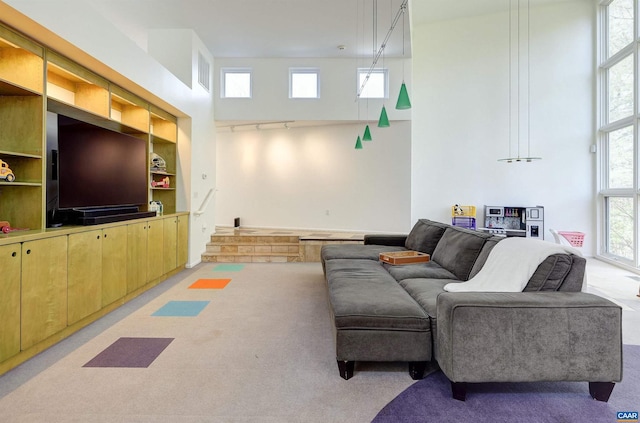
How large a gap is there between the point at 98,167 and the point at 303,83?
15.3 ft

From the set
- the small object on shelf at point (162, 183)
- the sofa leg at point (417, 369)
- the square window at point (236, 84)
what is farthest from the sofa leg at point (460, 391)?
the square window at point (236, 84)

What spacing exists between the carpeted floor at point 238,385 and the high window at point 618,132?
4.09m

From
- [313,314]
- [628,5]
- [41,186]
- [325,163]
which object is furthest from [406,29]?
[41,186]

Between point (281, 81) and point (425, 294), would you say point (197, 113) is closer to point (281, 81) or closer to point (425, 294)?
point (281, 81)

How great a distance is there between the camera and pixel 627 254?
6.48 m

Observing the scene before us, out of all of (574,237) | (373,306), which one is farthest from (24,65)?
(574,237)

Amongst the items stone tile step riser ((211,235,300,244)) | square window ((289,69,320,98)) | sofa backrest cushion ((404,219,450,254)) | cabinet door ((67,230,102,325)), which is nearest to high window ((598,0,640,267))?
sofa backrest cushion ((404,219,450,254))

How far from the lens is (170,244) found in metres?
5.19

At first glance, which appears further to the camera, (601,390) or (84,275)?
(84,275)

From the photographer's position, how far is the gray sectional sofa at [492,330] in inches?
77.9

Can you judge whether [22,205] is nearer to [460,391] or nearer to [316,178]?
[460,391]

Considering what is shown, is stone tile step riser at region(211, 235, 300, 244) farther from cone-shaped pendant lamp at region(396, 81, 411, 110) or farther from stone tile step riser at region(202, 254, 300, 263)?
cone-shaped pendant lamp at region(396, 81, 411, 110)

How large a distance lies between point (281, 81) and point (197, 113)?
198 centimetres

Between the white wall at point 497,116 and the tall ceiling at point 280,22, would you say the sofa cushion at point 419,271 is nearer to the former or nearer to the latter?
the tall ceiling at point 280,22
